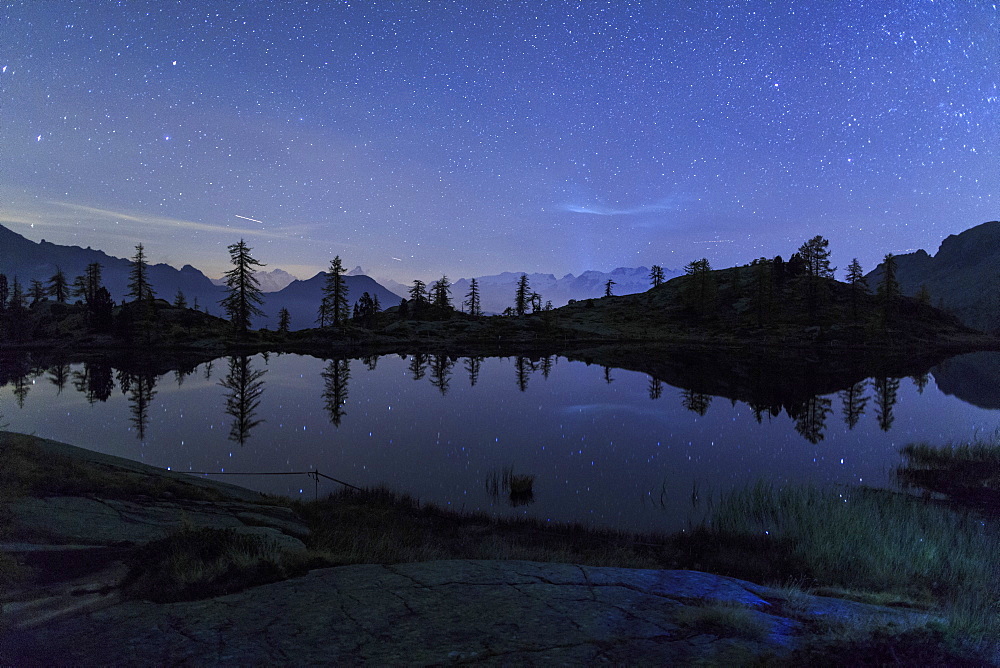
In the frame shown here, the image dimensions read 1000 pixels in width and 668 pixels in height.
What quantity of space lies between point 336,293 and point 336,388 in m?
65.4

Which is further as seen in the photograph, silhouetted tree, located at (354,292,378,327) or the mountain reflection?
silhouetted tree, located at (354,292,378,327)

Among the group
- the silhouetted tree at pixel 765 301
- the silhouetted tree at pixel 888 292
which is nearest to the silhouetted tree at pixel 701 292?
the silhouetted tree at pixel 765 301

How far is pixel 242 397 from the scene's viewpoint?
Answer: 34.8 meters

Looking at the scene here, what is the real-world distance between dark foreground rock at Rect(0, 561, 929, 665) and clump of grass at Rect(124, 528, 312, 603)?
34 cm

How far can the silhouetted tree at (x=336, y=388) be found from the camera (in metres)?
30.6

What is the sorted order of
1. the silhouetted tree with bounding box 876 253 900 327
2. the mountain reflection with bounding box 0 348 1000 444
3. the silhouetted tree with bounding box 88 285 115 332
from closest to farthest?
the mountain reflection with bounding box 0 348 1000 444, the silhouetted tree with bounding box 88 285 115 332, the silhouetted tree with bounding box 876 253 900 327

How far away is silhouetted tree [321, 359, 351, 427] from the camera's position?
30594mm

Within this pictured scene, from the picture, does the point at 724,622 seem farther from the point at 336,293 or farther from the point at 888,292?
the point at 888,292

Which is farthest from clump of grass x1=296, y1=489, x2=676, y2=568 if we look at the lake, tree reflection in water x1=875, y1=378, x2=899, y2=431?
tree reflection in water x1=875, y1=378, x2=899, y2=431

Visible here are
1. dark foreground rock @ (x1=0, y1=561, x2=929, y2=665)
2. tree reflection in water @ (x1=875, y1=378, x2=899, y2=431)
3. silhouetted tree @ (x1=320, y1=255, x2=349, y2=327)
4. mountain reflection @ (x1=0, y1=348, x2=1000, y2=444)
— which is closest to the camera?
dark foreground rock @ (x1=0, y1=561, x2=929, y2=665)

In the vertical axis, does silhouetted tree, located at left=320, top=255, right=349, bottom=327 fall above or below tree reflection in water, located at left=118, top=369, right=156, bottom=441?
above

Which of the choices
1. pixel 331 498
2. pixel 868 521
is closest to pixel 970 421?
pixel 868 521

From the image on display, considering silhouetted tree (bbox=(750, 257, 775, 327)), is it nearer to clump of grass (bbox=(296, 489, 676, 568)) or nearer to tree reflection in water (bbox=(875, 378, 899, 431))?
tree reflection in water (bbox=(875, 378, 899, 431))

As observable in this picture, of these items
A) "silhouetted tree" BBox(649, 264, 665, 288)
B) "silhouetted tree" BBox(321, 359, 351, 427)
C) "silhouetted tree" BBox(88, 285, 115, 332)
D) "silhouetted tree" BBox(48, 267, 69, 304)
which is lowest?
"silhouetted tree" BBox(321, 359, 351, 427)
